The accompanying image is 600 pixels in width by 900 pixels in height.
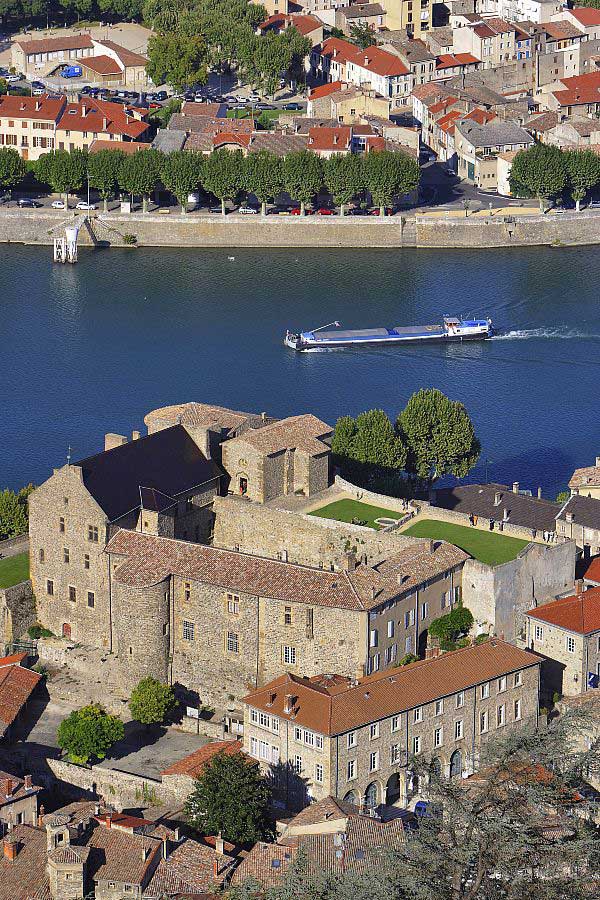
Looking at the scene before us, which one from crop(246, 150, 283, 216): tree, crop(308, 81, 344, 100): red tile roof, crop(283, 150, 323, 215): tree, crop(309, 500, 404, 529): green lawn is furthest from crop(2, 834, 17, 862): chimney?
crop(308, 81, 344, 100): red tile roof

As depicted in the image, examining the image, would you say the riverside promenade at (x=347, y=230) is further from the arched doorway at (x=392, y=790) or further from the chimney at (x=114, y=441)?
the arched doorway at (x=392, y=790)

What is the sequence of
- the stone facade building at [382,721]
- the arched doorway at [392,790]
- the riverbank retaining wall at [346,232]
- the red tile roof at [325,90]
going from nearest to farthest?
the stone facade building at [382,721], the arched doorway at [392,790], the riverbank retaining wall at [346,232], the red tile roof at [325,90]

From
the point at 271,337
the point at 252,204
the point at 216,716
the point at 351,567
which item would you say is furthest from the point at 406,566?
the point at 252,204

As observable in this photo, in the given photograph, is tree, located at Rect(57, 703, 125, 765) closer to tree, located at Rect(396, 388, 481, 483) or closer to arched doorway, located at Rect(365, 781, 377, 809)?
arched doorway, located at Rect(365, 781, 377, 809)

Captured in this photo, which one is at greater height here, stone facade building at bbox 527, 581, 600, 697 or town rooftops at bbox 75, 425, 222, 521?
town rooftops at bbox 75, 425, 222, 521

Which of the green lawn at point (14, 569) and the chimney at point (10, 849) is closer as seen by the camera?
the chimney at point (10, 849)

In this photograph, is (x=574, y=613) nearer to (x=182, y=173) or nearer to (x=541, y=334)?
(x=541, y=334)

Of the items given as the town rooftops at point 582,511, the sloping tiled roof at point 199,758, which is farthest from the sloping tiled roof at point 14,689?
the town rooftops at point 582,511

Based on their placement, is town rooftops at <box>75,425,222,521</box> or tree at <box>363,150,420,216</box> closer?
town rooftops at <box>75,425,222,521</box>
